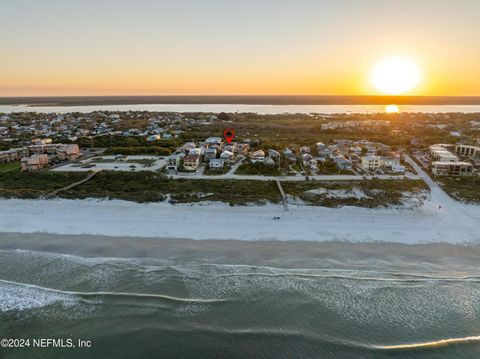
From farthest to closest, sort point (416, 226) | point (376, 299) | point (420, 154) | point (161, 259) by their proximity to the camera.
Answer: point (420, 154)
point (416, 226)
point (161, 259)
point (376, 299)

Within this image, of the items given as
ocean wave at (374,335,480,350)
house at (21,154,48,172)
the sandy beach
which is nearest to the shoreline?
the sandy beach

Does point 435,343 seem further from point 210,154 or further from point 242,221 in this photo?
point 210,154

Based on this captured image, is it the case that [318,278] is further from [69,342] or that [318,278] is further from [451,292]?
[69,342]

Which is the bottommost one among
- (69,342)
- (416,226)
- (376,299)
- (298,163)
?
(69,342)

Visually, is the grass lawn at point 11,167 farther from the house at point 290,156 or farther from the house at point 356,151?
the house at point 356,151

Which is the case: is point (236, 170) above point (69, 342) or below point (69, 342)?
above

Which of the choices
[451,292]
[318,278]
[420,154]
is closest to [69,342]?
[318,278]

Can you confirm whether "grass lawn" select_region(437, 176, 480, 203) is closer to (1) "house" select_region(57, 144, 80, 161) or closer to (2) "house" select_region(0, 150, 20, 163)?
(1) "house" select_region(57, 144, 80, 161)

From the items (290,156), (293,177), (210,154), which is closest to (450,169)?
Answer: (293,177)
